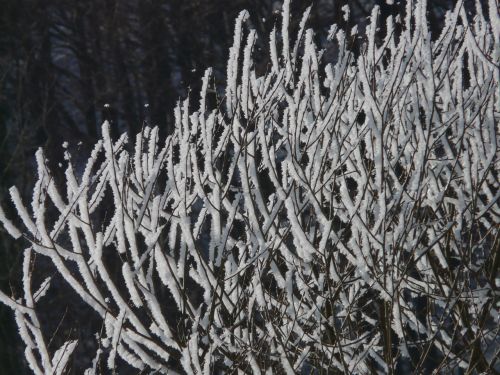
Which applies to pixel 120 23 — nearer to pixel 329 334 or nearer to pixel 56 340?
pixel 56 340

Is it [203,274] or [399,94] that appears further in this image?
[399,94]

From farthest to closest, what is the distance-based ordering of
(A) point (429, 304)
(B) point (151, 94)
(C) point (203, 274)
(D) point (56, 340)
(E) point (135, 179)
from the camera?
(B) point (151, 94), (D) point (56, 340), (E) point (135, 179), (A) point (429, 304), (C) point (203, 274)

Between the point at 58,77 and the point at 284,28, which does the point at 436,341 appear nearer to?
the point at 284,28

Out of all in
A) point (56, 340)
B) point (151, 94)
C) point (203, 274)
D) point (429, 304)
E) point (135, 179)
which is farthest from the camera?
point (151, 94)

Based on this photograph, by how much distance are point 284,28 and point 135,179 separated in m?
1.21

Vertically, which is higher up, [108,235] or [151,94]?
[108,235]

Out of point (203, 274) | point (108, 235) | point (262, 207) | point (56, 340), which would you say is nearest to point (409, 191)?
point (262, 207)

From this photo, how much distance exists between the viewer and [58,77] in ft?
56.0

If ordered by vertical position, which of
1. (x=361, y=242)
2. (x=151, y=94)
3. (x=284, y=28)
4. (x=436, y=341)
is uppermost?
(x=284, y=28)

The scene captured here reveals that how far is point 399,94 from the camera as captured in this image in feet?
15.1

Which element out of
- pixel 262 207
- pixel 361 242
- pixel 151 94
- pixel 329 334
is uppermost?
pixel 262 207

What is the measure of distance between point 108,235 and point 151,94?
12.5 metres

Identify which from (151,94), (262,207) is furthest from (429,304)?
(151,94)

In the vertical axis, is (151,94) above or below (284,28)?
below
